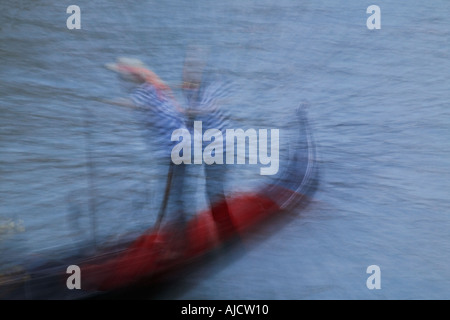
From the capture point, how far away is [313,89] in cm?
176

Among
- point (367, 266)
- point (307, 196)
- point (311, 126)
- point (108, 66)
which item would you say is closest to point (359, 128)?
point (311, 126)

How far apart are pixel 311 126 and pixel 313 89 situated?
12cm

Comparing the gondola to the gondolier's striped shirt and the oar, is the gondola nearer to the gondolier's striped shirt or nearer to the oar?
the oar

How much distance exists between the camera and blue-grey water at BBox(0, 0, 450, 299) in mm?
1741

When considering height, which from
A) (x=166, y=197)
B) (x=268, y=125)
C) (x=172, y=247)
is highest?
(x=268, y=125)

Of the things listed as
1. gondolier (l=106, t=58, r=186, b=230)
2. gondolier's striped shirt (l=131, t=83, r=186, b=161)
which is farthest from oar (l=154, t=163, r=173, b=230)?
gondolier's striped shirt (l=131, t=83, r=186, b=161)

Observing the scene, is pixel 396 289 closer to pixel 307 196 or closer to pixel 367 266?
pixel 367 266

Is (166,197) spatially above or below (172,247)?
above

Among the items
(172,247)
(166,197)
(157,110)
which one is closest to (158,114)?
(157,110)

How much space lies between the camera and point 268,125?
1.76 m

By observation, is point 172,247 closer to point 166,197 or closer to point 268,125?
point 166,197

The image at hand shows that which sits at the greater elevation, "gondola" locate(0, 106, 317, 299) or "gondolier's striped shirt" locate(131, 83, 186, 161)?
"gondolier's striped shirt" locate(131, 83, 186, 161)

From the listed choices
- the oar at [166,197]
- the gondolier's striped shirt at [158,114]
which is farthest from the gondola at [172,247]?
the gondolier's striped shirt at [158,114]

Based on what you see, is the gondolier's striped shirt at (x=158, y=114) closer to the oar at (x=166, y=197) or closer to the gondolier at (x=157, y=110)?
the gondolier at (x=157, y=110)
